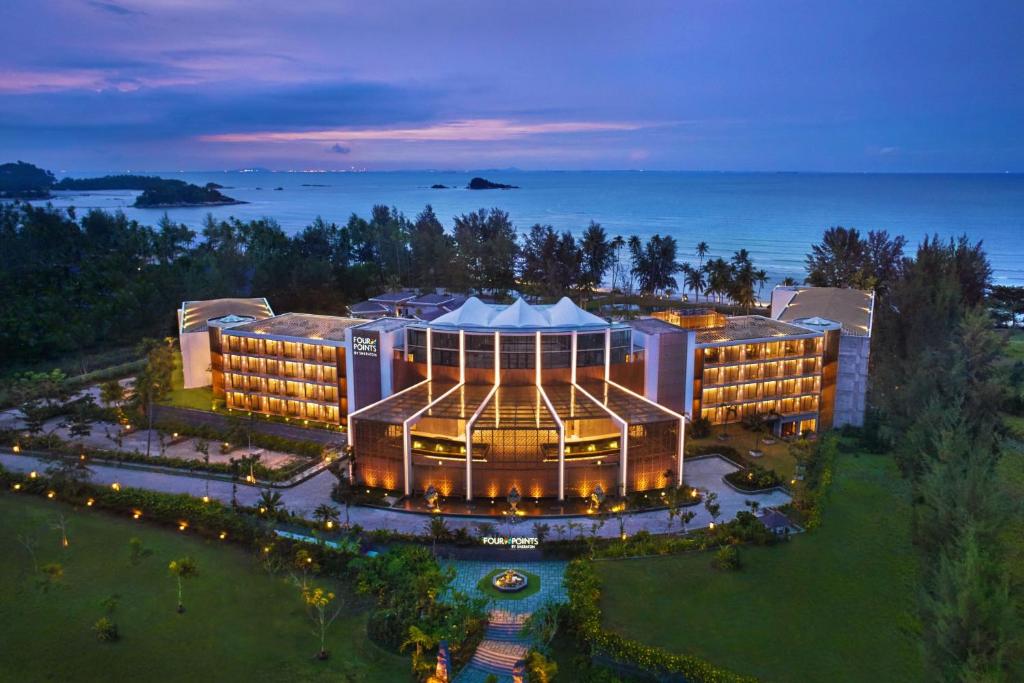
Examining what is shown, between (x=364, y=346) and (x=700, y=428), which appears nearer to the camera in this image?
(x=364, y=346)

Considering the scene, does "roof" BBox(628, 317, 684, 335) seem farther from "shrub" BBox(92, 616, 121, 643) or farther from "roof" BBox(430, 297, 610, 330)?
"shrub" BBox(92, 616, 121, 643)

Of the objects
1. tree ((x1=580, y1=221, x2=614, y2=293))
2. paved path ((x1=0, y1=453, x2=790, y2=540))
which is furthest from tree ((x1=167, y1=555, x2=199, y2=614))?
tree ((x1=580, y1=221, x2=614, y2=293))

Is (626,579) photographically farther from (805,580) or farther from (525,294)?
(525,294)

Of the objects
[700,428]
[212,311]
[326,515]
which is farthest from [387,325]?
[700,428]

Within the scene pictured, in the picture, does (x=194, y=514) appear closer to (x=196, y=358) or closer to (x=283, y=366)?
(x=283, y=366)

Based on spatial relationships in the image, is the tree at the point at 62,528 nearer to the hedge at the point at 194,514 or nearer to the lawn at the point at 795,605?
the hedge at the point at 194,514
